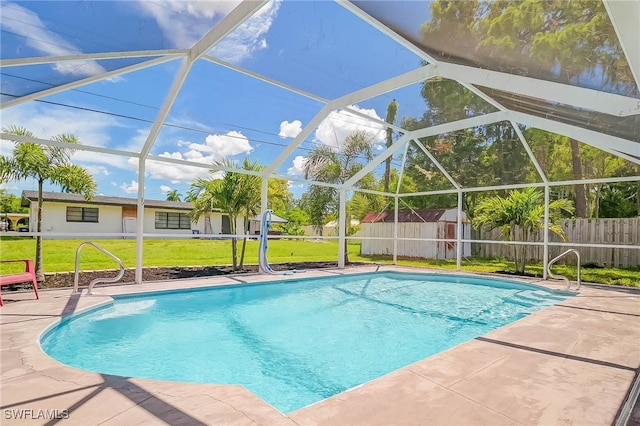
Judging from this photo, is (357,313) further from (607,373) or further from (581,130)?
(581,130)

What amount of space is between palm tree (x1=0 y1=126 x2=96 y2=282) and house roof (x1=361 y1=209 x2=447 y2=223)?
34.4 feet

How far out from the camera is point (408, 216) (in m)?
15.0

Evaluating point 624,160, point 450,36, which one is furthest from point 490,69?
point 624,160

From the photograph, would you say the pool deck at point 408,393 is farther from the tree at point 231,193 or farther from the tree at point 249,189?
the tree at point 249,189

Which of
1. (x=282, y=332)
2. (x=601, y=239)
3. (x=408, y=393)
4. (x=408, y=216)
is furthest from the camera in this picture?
(x=408, y=216)

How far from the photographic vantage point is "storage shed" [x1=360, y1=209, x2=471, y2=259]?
13.9m

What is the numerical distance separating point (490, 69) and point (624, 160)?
5121 mm

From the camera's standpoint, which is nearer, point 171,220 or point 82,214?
point 82,214

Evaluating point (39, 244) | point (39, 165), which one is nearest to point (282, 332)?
point (39, 244)

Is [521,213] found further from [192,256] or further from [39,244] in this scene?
[39,244]

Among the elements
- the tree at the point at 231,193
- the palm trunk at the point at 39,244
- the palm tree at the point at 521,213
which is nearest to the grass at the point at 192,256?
the palm tree at the point at 521,213

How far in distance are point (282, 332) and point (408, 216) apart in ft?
35.1

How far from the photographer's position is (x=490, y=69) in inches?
205

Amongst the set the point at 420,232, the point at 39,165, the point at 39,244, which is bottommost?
the point at 39,244
